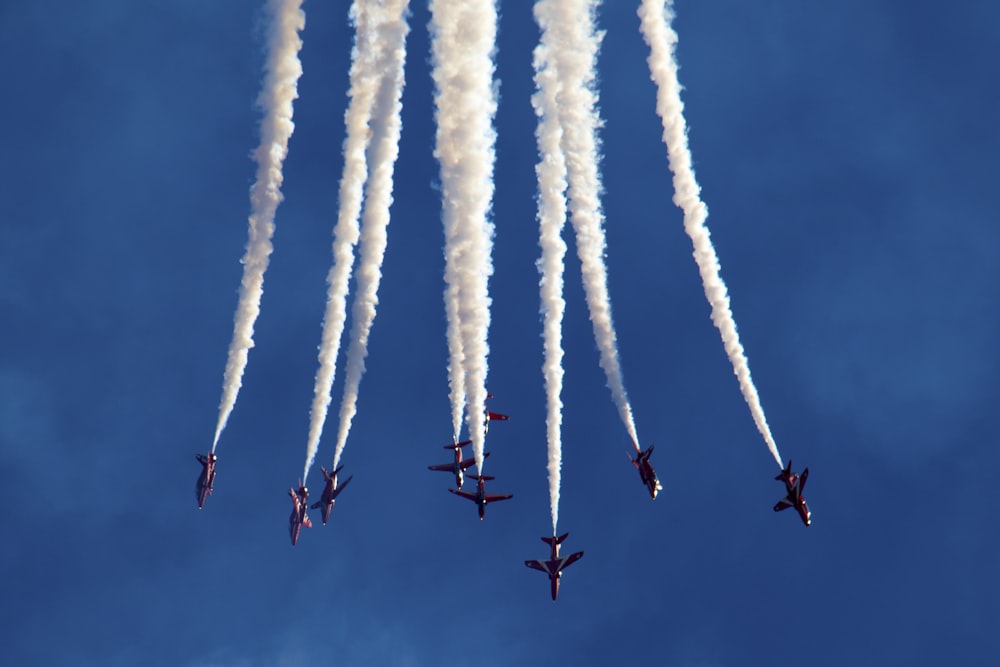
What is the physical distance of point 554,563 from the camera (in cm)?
3769

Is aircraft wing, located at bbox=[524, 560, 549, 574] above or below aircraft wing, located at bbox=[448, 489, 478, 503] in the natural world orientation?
below

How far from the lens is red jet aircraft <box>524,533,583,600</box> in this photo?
123 feet

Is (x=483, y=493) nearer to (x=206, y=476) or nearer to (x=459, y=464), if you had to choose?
(x=459, y=464)

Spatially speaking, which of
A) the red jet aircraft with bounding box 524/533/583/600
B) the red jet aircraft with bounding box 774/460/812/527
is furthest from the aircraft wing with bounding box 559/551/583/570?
the red jet aircraft with bounding box 774/460/812/527

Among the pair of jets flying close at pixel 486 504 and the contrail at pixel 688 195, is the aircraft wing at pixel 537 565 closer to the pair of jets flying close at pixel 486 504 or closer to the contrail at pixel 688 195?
the pair of jets flying close at pixel 486 504

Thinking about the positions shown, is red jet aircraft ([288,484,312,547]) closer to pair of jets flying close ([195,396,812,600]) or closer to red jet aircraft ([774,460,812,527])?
pair of jets flying close ([195,396,812,600])

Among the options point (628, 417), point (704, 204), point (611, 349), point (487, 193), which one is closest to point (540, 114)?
point (487, 193)

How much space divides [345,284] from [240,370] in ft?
15.2

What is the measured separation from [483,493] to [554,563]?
3491 millimetres

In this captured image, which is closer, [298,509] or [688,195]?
[688,195]

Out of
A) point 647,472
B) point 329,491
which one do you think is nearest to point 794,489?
point 647,472

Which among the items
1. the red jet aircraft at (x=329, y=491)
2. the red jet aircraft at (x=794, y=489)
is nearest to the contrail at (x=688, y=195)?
the red jet aircraft at (x=794, y=489)

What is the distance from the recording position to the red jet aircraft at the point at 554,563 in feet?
123

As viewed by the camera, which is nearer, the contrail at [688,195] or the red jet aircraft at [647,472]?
the contrail at [688,195]
